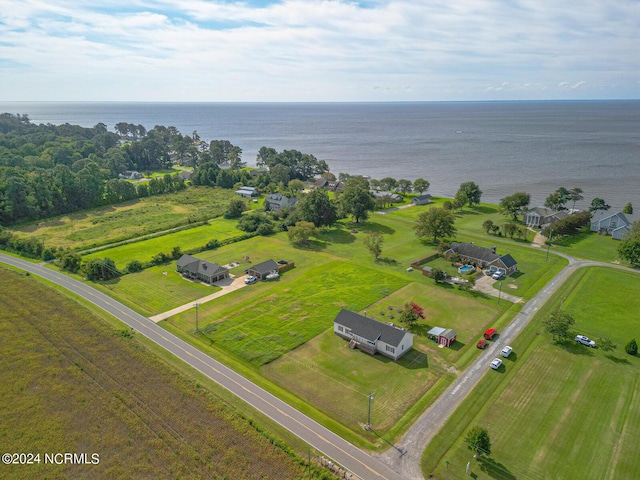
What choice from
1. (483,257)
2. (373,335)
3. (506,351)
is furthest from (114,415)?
(483,257)

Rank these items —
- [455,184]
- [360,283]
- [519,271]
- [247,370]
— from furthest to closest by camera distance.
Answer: [455,184]
[519,271]
[360,283]
[247,370]

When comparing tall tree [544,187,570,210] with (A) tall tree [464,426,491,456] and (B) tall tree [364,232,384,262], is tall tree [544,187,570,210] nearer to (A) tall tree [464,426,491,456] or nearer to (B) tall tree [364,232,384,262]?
(B) tall tree [364,232,384,262]

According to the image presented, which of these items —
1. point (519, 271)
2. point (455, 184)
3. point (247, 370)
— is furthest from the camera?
→ point (455, 184)

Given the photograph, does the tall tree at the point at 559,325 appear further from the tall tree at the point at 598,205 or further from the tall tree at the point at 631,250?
the tall tree at the point at 598,205

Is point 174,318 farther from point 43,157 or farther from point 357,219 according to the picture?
point 43,157

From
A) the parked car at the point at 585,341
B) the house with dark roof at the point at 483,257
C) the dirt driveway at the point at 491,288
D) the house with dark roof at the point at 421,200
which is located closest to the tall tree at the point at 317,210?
the house with dark roof at the point at 483,257

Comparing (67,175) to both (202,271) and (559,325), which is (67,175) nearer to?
(202,271)

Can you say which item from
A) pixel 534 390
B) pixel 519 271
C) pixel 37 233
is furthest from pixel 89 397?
pixel 37 233
